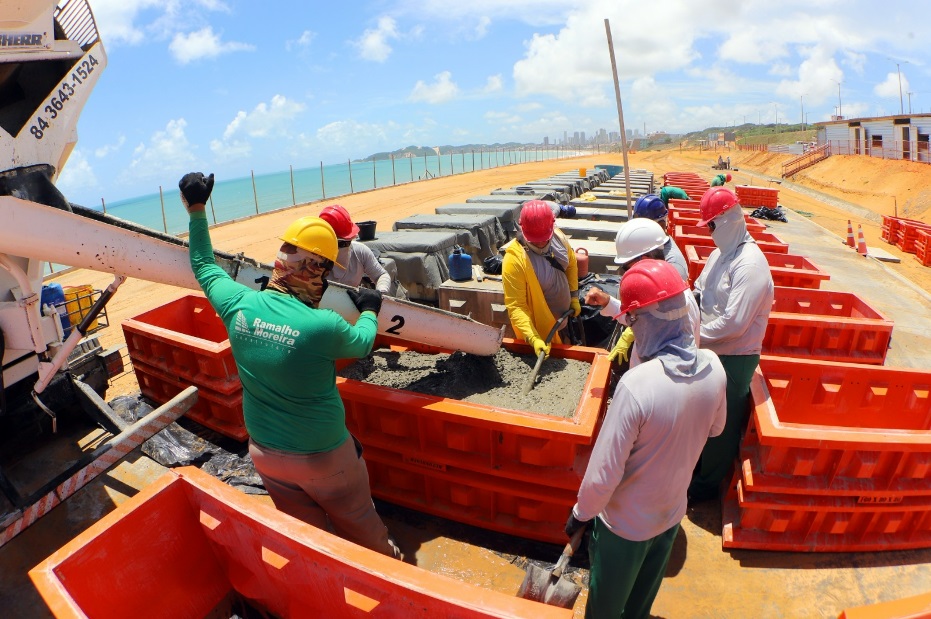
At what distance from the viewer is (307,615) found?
227 cm

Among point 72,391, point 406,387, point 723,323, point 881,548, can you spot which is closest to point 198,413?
point 72,391

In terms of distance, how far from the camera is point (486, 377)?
13.8 ft

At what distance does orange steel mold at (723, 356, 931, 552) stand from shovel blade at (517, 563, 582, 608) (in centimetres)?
168

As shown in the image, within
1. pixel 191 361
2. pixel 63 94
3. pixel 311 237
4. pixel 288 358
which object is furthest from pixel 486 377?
pixel 63 94

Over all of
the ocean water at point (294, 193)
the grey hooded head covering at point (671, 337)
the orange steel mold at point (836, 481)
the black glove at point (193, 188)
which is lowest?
the orange steel mold at point (836, 481)

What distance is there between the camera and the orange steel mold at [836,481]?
128 inches

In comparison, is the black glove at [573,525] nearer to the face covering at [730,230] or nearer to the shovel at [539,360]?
the shovel at [539,360]

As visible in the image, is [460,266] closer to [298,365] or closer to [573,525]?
[298,365]

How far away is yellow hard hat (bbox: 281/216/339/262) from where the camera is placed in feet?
8.16

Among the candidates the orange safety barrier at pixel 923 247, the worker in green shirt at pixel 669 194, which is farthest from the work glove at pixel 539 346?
the orange safety barrier at pixel 923 247

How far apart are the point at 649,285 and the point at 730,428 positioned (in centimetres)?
215

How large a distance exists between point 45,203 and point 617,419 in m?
3.58

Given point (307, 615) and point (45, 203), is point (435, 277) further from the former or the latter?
point (307, 615)

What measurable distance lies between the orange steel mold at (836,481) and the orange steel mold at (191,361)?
4.10 meters
